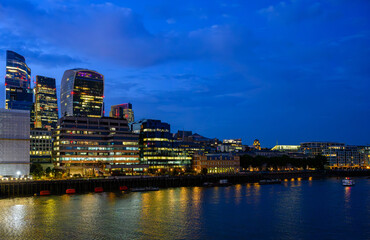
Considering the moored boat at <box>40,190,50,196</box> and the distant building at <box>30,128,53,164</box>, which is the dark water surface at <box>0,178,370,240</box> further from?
the distant building at <box>30,128,53,164</box>

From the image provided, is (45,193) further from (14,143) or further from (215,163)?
(215,163)

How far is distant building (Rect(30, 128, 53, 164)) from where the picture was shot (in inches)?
6678

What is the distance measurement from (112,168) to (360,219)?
368ft

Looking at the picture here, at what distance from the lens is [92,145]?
164m

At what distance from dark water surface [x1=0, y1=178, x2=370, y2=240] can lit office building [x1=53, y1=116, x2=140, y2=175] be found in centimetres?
6583

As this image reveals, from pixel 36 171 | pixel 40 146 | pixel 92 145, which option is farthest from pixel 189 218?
pixel 40 146

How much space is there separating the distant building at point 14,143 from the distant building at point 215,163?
83.5 meters

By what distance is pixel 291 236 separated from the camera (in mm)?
54625

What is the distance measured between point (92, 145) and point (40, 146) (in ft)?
91.8

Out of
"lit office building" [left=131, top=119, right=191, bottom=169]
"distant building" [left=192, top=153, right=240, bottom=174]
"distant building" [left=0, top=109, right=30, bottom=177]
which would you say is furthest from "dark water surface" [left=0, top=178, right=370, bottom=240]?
"lit office building" [left=131, top=119, right=191, bottom=169]

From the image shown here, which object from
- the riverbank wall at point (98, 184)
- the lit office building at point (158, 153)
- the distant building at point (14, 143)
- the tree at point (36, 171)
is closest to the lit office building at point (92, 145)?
the tree at point (36, 171)

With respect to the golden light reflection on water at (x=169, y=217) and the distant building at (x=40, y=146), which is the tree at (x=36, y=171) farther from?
the golden light reflection on water at (x=169, y=217)

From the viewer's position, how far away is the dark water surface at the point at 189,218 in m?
56.1

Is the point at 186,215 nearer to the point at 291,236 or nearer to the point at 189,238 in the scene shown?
the point at 189,238
